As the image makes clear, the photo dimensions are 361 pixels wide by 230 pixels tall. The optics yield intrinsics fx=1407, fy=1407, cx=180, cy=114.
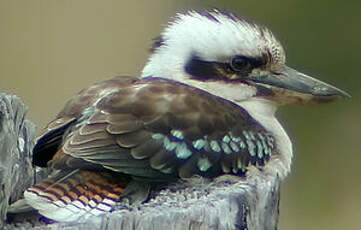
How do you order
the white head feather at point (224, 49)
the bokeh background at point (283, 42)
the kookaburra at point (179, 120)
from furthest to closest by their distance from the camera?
the bokeh background at point (283, 42)
the white head feather at point (224, 49)
the kookaburra at point (179, 120)

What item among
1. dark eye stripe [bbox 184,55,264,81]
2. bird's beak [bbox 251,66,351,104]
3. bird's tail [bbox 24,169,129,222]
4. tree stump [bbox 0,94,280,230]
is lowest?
bird's tail [bbox 24,169,129,222]

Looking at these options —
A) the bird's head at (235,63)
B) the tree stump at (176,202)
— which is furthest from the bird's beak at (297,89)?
the tree stump at (176,202)

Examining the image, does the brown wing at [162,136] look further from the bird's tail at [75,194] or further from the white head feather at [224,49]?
the white head feather at [224,49]

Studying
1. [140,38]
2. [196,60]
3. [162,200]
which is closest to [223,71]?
[196,60]

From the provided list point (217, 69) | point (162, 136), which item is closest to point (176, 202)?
point (162, 136)

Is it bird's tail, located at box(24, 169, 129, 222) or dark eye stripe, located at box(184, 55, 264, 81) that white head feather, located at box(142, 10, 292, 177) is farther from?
bird's tail, located at box(24, 169, 129, 222)

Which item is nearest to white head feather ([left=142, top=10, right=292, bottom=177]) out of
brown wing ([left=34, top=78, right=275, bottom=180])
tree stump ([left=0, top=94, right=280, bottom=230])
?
brown wing ([left=34, top=78, right=275, bottom=180])
